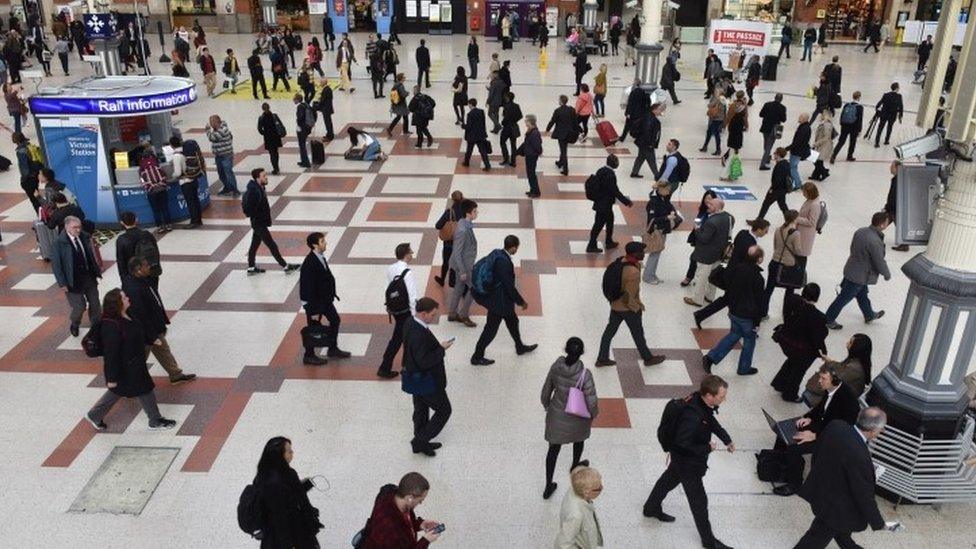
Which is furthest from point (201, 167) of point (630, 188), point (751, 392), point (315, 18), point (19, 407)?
point (315, 18)

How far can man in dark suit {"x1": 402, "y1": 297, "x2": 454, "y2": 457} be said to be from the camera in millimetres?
5973

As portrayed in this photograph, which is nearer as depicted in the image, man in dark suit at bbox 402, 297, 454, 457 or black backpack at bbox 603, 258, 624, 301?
man in dark suit at bbox 402, 297, 454, 457

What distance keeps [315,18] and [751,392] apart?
3549 cm

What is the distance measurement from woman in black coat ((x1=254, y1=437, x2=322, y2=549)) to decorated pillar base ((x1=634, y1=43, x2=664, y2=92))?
57.5 ft

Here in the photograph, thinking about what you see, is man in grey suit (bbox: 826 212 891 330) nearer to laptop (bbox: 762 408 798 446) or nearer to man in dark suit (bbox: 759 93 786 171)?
laptop (bbox: 762 408 798 446)

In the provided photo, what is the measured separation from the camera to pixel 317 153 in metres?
→ 15.0

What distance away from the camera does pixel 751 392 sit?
24.7 ft

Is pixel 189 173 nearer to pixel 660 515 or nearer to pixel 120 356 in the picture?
pixel 120 356

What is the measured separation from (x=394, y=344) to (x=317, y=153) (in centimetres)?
849

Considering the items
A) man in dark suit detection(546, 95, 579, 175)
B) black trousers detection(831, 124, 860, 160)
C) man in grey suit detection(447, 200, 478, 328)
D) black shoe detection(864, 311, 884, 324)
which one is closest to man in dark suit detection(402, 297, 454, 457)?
man in grey suit detection(447, 200, 478, 328)

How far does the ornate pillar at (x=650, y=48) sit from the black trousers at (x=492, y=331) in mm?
13913

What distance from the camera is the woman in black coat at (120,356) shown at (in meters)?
6.27

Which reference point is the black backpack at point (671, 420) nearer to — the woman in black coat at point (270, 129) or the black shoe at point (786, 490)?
the black shoe at point (786, 490)

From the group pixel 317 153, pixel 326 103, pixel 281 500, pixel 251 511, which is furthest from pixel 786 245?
pixel 326 103
